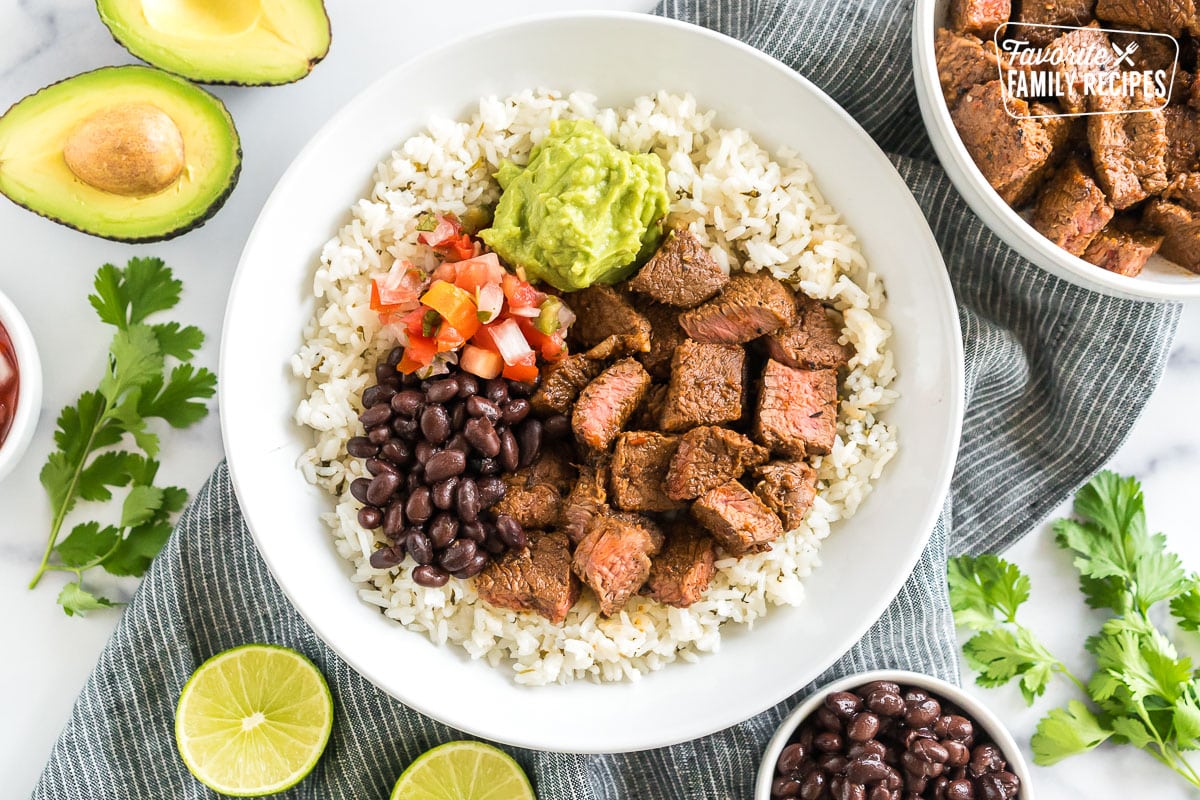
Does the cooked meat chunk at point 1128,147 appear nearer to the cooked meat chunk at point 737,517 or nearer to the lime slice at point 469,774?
the cooked meat chunk at point 737,517

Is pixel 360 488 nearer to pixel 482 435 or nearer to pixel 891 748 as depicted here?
pixel 482 435

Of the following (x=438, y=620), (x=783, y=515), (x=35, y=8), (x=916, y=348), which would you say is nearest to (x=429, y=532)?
(x=438, y=620)

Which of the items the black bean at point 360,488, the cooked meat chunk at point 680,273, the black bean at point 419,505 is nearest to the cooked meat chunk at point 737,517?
the cooked meat chunk at point 680,273

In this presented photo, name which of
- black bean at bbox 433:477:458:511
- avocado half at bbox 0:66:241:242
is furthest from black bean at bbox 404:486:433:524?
avocado half at bbox 0:66:241:242

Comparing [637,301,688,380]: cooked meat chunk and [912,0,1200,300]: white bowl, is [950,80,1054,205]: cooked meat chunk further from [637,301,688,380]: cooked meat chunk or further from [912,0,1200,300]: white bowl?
[637,301,688,380]: cooked meat chunk

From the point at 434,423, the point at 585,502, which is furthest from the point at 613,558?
the point at 434,423
